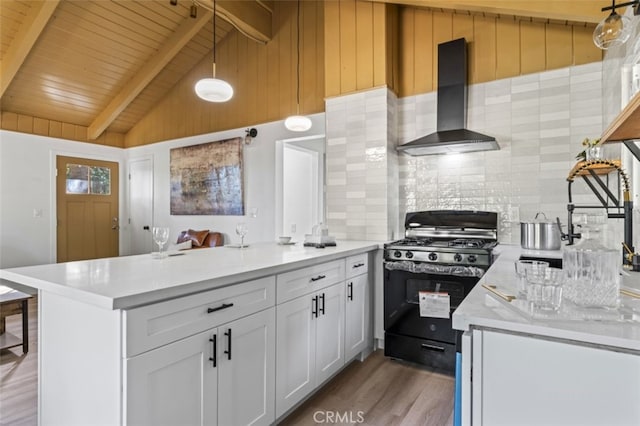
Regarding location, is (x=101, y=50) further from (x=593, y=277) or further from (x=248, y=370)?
(x=593, y=277)

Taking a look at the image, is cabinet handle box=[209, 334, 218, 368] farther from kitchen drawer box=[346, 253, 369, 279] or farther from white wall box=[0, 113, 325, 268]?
white wall box=[0, 113, 325, 268]

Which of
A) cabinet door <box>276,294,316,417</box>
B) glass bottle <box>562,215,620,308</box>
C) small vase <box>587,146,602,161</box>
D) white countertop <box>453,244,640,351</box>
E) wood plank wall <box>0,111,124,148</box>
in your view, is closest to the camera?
white countertop <box>453,244,640,351</box>

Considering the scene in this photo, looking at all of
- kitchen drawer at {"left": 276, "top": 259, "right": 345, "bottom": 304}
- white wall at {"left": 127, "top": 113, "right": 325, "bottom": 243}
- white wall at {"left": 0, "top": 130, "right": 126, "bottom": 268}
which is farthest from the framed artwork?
kitchen drawer at {"left": 276, "top": 259, "right": 345, "bottom": 304}

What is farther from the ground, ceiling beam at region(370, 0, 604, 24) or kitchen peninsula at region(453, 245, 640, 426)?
ceiling beam at region(370, 0, 604, 24)

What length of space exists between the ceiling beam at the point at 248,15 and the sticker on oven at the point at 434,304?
3.79 m

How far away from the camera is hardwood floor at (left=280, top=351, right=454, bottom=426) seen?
199 cm

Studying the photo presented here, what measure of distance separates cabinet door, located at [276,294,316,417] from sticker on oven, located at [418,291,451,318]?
3.06 ft

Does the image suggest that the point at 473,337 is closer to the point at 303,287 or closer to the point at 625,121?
the point at 625,121

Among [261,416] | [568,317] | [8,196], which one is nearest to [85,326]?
[261,416]

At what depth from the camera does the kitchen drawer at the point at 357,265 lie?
256 centimetres

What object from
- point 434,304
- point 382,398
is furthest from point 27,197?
point 434,304

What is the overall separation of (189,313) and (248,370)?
1.51ft

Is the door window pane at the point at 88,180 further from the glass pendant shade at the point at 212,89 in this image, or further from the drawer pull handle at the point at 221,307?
the drawer pull handle at the point at 221,307

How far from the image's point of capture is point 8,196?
5102 mm
